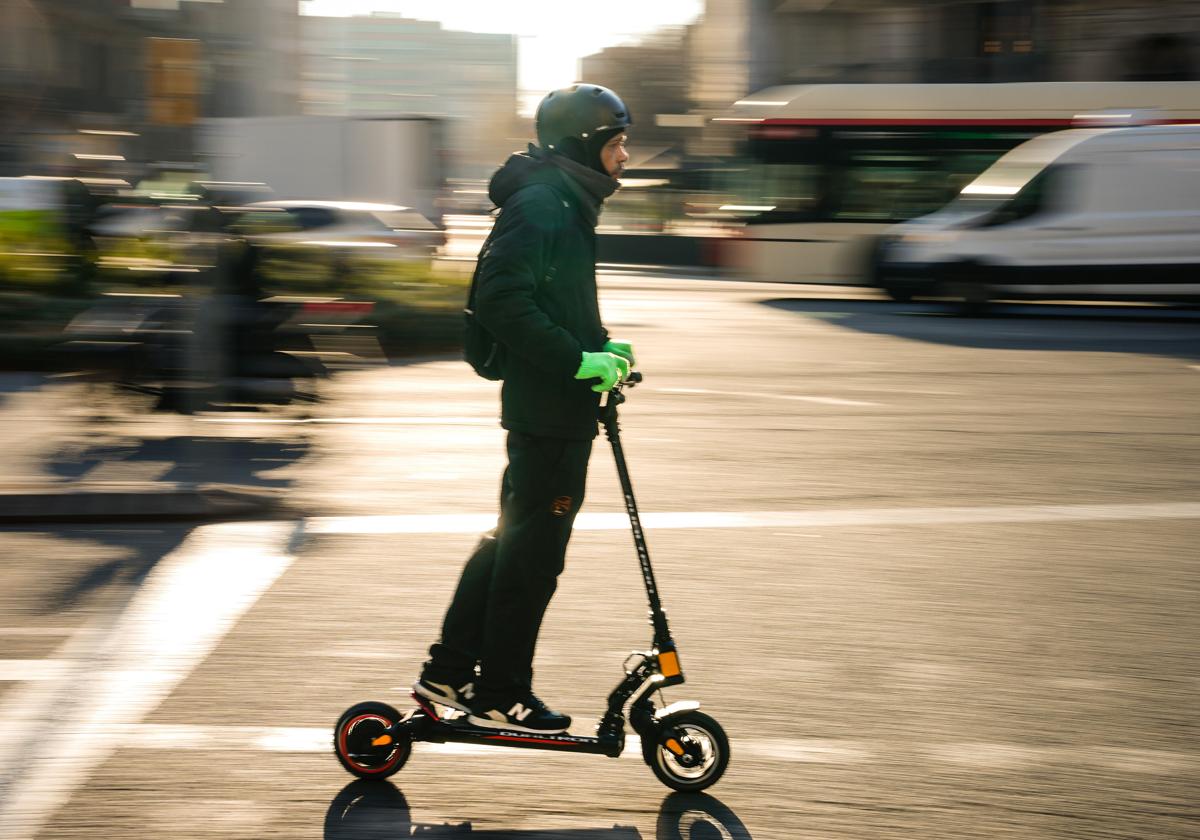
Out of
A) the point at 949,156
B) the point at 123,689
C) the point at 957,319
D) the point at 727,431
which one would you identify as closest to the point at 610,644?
the point at 123,689

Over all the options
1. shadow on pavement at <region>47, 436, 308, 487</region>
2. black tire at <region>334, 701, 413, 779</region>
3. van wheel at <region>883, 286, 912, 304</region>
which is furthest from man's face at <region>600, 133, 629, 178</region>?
van wheel at <region>883, 286, 912, 304</region>

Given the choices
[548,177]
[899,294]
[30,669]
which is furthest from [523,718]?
[899,294]

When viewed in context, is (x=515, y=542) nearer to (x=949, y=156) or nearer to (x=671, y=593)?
(x=671, y=593)

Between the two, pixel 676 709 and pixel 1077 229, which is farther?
pixel 1077 229

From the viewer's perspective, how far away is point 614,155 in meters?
3.67

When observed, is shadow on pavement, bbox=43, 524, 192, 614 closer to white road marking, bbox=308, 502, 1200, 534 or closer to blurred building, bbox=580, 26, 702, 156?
white road marking, bbox=308, 502, 1200, 534

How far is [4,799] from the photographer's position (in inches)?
143

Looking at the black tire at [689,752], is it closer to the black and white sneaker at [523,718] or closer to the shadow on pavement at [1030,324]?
the black and white sneaker at [523,718]

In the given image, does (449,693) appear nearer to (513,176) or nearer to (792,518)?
(513,176)

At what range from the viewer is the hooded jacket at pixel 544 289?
3.53 metres

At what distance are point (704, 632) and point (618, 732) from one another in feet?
4.48

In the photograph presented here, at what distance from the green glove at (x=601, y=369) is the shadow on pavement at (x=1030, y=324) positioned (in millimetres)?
11251

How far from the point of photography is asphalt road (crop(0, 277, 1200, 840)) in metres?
3.69

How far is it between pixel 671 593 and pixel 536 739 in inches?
75.1
